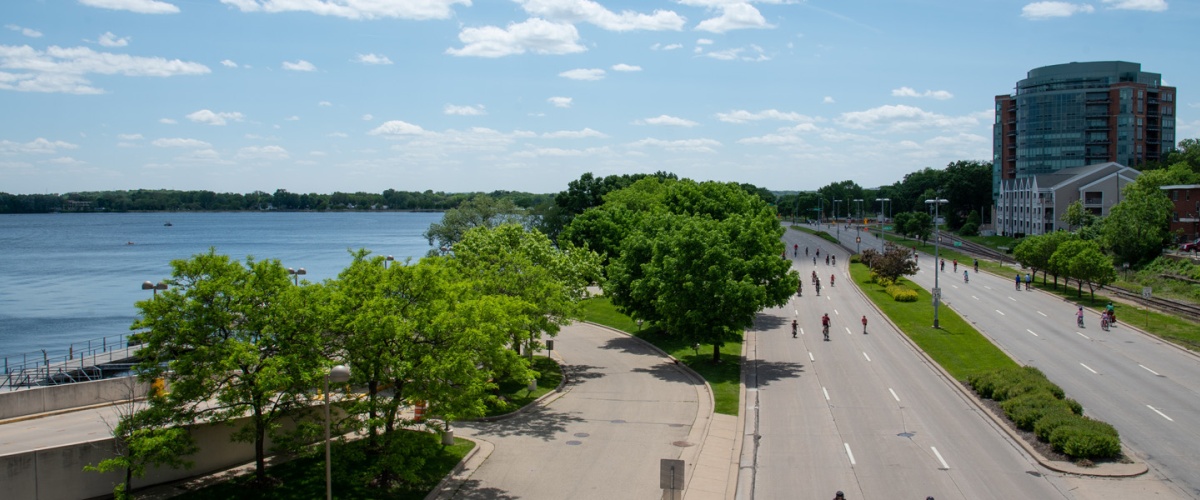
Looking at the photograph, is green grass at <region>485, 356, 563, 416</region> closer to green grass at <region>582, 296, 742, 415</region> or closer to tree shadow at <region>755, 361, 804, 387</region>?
green grass at <region>582, 296, 742, 415</region>

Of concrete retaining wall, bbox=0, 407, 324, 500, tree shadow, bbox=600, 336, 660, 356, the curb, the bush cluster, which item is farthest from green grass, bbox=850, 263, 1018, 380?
concrete retaining wall, bbox=0, 407, 324, 500

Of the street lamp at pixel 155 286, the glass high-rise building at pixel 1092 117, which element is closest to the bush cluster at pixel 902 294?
the street lamp at pixel 155 286

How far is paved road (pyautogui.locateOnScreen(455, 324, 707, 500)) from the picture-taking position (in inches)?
→ 986

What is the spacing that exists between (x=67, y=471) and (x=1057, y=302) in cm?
6661

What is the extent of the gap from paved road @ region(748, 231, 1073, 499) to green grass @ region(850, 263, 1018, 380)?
4.62ft

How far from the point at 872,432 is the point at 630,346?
840 inches

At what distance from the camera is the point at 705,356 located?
45.2 meters

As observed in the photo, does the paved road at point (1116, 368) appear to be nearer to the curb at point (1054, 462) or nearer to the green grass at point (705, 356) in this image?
the curb at point (1054, 462)

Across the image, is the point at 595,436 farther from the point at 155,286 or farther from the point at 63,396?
the point at 63,396

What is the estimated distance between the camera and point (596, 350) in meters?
48.7

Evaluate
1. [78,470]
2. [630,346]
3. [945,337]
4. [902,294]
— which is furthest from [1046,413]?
[902,294]

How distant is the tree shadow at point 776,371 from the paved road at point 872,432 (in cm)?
5

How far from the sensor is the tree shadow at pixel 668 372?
40125 mm

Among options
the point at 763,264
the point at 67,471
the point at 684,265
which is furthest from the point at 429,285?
the point at 763,264
